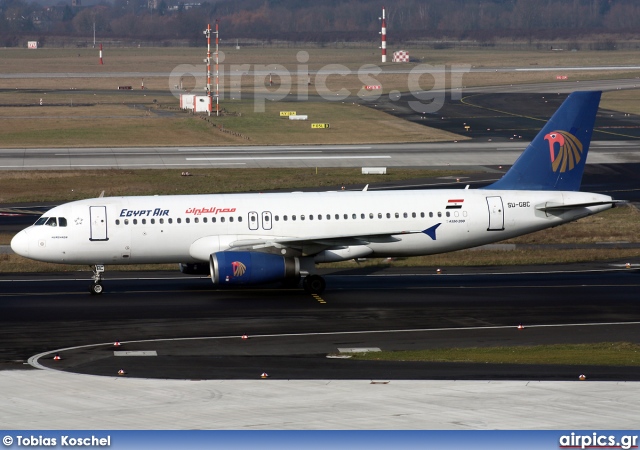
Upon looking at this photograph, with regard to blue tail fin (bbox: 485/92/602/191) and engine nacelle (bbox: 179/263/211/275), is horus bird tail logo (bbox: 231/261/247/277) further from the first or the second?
blue tail fin (bbox: 485/92/602/191)

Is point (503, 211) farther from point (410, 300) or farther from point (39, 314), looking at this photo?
point (39, 314)

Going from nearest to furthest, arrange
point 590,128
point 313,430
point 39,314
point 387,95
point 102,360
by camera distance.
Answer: point 313,430 → point 102,360 → point 39,314 → point 590,128 → point 387,95

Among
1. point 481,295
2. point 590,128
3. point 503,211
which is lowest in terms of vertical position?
point 481,295

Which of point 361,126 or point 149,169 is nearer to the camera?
point 149,169

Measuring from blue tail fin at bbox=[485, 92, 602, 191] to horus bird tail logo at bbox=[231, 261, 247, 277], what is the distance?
12.9 metres

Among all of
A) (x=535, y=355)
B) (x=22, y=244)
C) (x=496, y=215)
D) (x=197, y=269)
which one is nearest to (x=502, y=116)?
(x=496, y=215)

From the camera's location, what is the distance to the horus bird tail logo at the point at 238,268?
41.0 meters

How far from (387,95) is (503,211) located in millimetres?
109557

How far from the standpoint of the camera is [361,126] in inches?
4469

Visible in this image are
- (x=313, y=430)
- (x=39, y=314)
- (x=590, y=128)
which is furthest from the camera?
(x=590, y=128)

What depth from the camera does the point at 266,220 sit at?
43.9 m

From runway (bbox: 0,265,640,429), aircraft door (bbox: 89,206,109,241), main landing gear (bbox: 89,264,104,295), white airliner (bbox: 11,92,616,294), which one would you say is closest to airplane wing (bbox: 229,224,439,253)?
white airliner (bbox: 11,92,616,294)

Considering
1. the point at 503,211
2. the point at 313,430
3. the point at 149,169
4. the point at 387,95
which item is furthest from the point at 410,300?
the point at 387,95

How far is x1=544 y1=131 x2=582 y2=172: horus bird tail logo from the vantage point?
46156 millimetres
